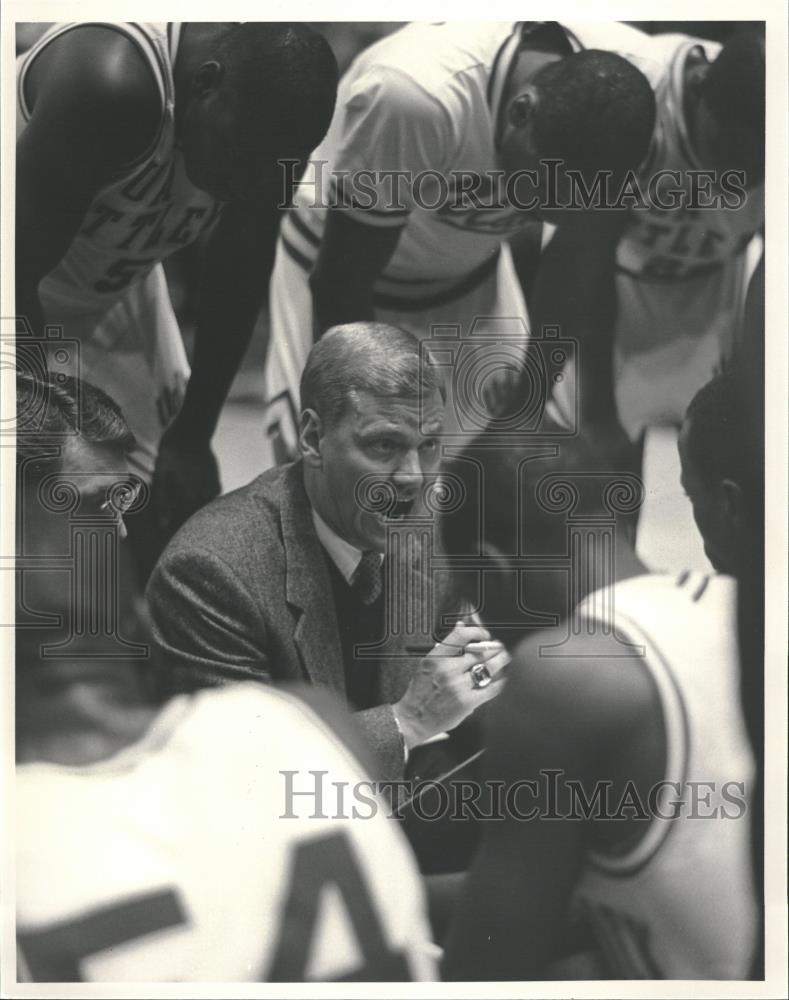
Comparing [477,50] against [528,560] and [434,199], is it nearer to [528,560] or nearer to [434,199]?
[434,199]

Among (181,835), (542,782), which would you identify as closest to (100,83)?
(181,835)

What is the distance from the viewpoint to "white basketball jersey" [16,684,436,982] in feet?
7.91

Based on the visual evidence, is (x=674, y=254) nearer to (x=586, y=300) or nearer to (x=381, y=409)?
(x=586, y=300)

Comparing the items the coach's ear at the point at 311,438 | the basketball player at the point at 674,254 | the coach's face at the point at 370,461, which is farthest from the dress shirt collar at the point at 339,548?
the basketball player at the point at 674,254

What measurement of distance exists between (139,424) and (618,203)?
1209 mm

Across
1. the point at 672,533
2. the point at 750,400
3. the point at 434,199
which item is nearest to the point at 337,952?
the point at 672,533

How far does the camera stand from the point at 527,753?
7.98 feet

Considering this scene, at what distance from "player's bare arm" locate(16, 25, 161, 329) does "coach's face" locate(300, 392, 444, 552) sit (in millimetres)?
709

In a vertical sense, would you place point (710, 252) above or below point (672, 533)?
above

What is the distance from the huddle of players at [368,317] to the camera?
7.92 feet

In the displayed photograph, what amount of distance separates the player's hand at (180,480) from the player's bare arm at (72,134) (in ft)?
1.43

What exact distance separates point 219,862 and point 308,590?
648 mm

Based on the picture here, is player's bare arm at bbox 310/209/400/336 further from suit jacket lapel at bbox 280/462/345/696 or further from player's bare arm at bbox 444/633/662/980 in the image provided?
player's bare arm at bbox 444/633/662/980

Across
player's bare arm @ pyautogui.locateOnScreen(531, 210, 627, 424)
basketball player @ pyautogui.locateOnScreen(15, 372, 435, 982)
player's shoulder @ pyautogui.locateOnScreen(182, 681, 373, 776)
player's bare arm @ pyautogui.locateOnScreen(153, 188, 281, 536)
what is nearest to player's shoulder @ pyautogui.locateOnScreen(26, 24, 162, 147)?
player's bare arm @ pyautogui.locateOnScreen(153, 188, 281, 536)
